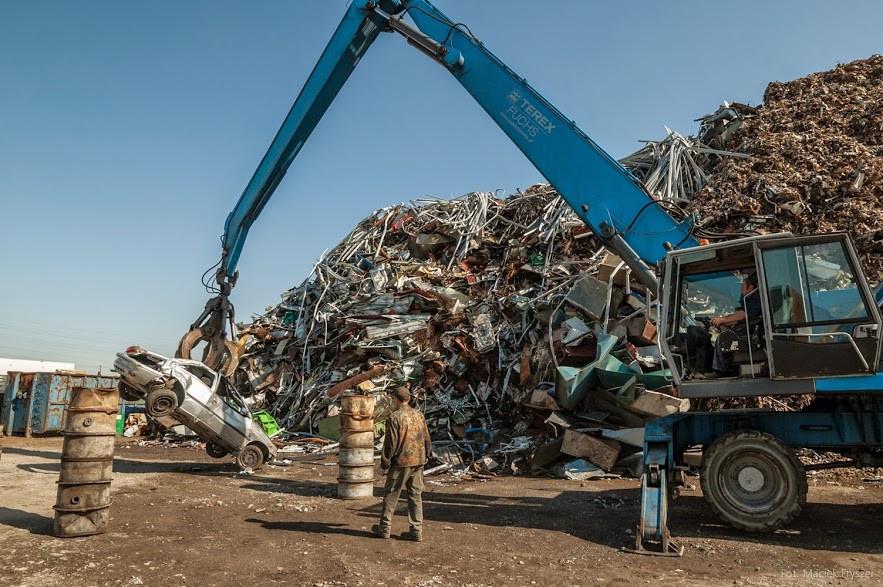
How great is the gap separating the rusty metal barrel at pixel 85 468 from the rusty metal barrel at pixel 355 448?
10.8 feet

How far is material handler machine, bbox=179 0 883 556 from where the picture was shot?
641 cm

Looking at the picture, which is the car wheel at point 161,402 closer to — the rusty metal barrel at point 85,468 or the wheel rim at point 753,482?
the rusty metal barrel at point 85,468

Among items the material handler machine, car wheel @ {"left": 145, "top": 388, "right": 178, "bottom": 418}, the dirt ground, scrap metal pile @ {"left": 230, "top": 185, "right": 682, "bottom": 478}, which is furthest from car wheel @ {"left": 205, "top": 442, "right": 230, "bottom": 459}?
the material handler machine

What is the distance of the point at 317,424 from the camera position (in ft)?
51.8

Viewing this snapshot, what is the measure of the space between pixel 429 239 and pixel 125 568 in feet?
48.5

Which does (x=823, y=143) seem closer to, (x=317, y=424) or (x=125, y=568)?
(x=317, y=424)

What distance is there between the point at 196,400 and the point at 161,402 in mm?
632

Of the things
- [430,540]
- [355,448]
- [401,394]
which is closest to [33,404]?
[355,448]

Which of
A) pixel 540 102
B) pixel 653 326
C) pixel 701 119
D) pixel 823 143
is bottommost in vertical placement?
pixel 653 326

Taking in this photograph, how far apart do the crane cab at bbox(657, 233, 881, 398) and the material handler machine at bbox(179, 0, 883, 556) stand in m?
0.01

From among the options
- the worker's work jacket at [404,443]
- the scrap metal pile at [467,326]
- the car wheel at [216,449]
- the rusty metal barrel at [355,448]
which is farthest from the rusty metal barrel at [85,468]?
the scrap metal pile at [467,326]

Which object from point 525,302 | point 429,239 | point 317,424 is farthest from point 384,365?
point 429,239

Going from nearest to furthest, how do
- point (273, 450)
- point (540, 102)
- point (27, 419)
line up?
point (540, 102), point (273, 450), point (27, 419)

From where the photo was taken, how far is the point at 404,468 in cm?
672
